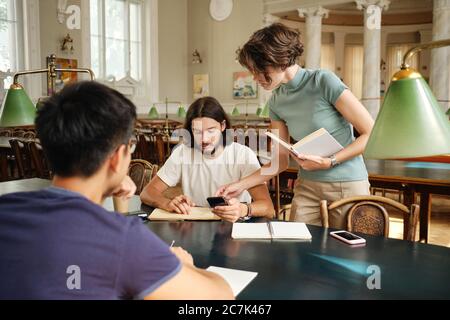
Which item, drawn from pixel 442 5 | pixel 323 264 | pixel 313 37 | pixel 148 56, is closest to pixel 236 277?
pixel 323 264

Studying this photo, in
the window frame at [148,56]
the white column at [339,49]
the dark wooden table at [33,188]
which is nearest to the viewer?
the dark wooden table at [33,188]

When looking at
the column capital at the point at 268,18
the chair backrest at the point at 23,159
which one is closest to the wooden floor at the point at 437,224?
the chair backrest at the point at 23,159

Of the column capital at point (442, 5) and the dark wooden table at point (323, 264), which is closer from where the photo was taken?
the dark wooden table at point (323, 264)

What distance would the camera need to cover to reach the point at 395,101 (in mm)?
1145

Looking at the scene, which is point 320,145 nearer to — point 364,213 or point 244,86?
point 364,213

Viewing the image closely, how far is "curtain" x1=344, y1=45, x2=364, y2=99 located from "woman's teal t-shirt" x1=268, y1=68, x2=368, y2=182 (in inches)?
506

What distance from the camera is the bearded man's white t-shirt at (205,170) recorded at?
7.82ft

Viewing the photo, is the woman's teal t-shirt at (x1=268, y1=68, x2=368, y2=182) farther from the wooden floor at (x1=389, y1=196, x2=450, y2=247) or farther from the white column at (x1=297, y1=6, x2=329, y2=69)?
the white column at (x1=297, y1=6, x2=329, y2=69)

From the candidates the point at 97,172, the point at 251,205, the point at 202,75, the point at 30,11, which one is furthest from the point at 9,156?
the point at 202,75

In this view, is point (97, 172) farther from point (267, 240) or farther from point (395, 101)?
point (267, 240)

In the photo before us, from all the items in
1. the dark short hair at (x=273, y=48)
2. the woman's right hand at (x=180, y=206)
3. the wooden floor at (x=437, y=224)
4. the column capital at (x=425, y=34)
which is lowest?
the wooden floor at (x=437, y=224)

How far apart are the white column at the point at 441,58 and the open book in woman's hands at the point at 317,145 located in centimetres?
740

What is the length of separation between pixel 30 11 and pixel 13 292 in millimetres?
9760

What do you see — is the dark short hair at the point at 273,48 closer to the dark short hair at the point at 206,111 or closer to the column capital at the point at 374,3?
the dark short hair at the point at 206,111
